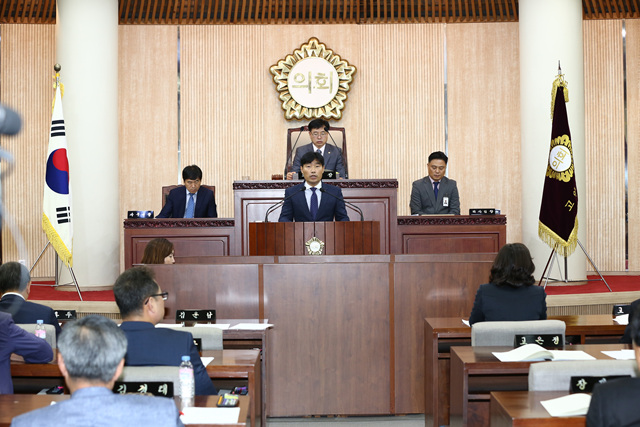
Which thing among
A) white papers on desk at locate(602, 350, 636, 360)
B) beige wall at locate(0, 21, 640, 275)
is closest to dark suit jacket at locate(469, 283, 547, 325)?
white papers on desk at locate(602, 350, 636, 360)

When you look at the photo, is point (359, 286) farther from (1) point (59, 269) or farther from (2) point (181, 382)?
(1) point (59, 269)

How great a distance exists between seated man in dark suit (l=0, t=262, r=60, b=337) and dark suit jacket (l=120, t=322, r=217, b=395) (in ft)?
3.52

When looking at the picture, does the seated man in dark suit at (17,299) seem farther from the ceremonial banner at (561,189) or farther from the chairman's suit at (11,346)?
the ceremonial banner at (561,189)

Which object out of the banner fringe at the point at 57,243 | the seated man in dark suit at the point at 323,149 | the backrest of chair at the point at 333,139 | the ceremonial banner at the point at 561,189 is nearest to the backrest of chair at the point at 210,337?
the banner fringe at the point at 57,243

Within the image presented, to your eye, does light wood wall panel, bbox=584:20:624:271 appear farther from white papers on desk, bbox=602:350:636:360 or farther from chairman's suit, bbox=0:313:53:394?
chairman's suit, bbox=0:313:53:394

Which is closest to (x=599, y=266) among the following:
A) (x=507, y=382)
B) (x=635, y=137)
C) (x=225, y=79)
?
(x=635, y=137)

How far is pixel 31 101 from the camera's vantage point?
9.39 meters

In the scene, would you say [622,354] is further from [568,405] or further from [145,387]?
[145,387]

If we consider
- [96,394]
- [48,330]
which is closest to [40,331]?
[48,330]

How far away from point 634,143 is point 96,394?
9016 mm

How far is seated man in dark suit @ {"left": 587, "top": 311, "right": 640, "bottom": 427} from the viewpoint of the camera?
1962 mm

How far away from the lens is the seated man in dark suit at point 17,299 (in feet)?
12.4

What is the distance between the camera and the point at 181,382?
261 cm

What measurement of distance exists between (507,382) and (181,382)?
1.75 metres
